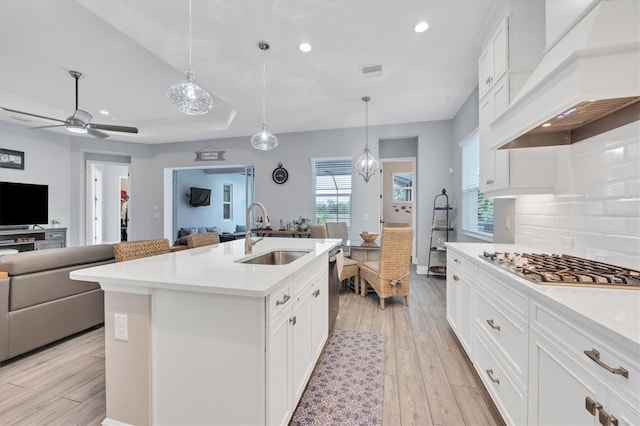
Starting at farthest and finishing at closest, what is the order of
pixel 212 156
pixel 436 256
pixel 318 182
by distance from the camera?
pixel 212 156 → pixel 318 182 → pixel 436 256

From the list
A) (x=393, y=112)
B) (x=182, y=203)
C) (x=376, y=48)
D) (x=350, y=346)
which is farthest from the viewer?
(x=182, y=203)

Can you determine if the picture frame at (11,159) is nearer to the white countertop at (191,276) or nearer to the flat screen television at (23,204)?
the flat screen television at (23,204)

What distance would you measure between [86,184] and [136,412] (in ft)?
22.8

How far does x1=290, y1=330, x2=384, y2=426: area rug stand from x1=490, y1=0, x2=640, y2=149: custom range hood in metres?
1.91

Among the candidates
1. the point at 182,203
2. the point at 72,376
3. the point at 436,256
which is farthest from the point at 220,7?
the point at 182,203

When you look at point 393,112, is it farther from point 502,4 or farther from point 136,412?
point 136,412

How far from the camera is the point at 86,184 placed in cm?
614

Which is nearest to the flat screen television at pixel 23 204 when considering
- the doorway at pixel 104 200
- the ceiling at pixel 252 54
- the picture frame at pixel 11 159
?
the picture frame at pixel 11 159

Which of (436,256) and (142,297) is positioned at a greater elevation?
(142,297)

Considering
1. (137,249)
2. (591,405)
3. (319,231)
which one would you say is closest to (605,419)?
(591,405)

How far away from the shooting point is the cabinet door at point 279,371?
1127mm

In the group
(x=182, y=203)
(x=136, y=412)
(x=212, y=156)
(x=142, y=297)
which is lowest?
(x=136, y=412)

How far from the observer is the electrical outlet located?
4.28 ft

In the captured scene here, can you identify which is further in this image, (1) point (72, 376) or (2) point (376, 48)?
(2) point (376, 48)
